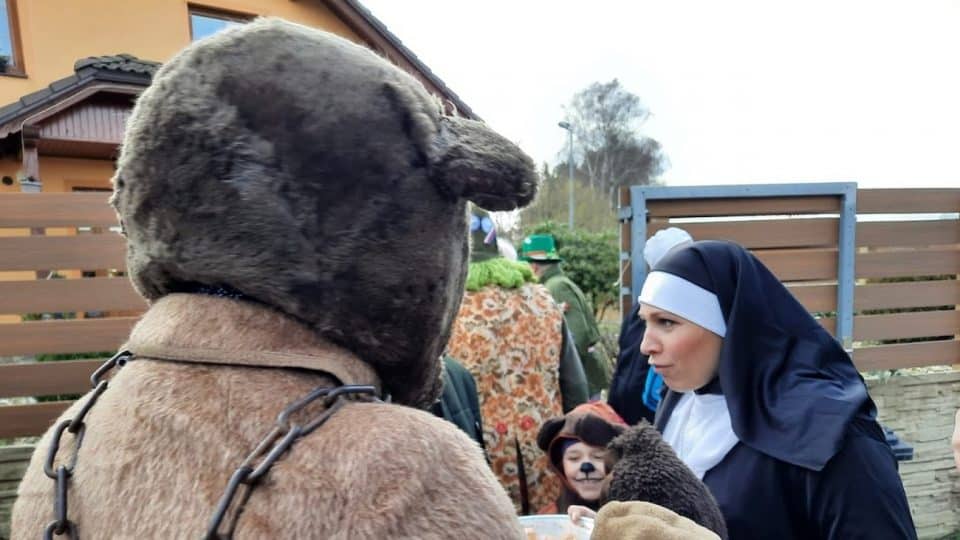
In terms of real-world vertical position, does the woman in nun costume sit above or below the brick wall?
above

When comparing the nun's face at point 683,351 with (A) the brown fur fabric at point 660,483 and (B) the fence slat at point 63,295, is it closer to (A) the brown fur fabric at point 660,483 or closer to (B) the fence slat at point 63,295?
(A) the brown fur fabric at point 660,483

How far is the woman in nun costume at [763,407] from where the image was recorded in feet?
5.12

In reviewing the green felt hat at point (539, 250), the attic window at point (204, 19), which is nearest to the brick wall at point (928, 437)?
the green felt hat at point (539, 250)

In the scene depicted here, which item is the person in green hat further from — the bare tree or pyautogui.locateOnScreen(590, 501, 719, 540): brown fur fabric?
the bare tree

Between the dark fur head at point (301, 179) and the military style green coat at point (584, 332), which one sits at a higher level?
the dark fur head at point (301, 179)

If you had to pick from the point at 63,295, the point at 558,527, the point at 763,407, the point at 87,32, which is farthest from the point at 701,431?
the point at 87,32

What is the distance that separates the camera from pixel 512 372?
2.82m

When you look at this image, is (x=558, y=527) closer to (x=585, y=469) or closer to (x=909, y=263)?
(x=585, y=469)

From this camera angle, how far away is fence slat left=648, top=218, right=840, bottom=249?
388cm

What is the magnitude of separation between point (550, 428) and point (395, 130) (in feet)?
6.30

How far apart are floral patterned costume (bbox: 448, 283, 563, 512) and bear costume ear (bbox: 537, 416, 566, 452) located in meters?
0.29

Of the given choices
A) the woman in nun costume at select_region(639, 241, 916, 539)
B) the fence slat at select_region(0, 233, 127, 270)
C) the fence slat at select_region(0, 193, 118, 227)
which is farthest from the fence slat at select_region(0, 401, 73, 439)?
the woman in nun costume at select_region(639, 241, 916, 539)

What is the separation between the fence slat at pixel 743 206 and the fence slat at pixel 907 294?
0.70 metres

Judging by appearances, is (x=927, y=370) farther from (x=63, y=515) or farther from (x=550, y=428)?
(x=63, y=515)
